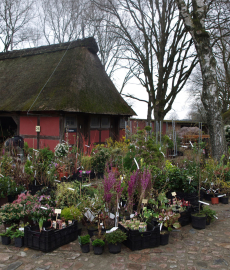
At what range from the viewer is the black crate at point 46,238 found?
311 centimetres

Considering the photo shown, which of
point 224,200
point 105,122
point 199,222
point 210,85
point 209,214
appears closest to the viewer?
point 199,222

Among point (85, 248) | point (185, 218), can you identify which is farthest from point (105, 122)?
point (85, 248)

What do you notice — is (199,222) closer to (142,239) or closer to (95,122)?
(142,239)

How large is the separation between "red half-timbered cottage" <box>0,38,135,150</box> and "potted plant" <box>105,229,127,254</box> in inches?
219

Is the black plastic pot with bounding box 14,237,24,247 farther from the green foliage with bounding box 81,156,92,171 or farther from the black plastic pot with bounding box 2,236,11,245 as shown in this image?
the green foliage with bounding box 81,156,92,171

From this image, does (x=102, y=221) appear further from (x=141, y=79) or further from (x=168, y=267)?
(x=141, y=79)

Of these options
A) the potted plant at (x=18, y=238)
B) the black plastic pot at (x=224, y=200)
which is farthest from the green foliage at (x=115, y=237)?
the black plastic pot at (x=224, y=200)

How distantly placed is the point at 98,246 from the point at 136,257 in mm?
465

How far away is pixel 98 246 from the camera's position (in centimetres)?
307

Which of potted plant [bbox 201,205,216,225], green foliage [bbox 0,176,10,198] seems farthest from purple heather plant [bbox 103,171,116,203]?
green foliage [bbox 0,176,10,198]

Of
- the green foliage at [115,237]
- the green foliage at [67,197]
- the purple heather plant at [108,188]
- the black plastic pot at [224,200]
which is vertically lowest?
the black plastic pot at [224,200]

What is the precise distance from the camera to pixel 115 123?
11602 mm

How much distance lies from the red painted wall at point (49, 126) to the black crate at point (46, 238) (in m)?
5.94

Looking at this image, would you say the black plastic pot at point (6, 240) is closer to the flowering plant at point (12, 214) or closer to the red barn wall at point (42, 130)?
the flowering plant at point (12, 214)
